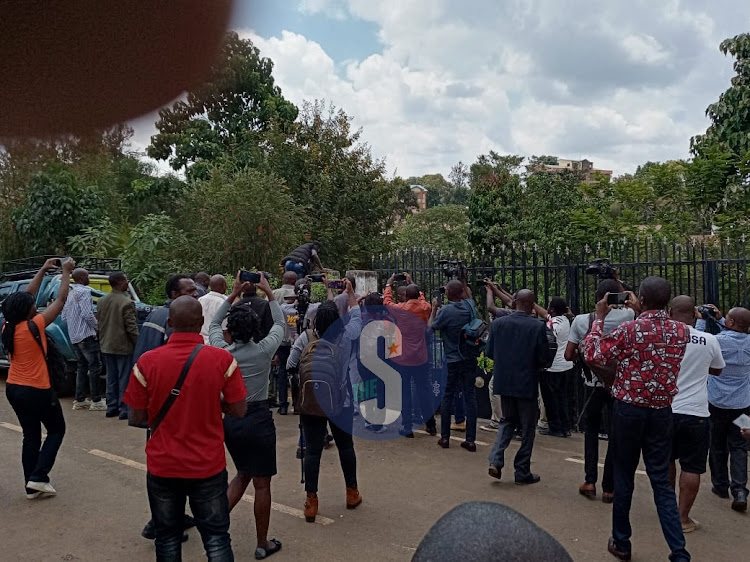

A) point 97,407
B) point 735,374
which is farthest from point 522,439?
point 97,407

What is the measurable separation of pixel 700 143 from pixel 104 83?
1451 cm

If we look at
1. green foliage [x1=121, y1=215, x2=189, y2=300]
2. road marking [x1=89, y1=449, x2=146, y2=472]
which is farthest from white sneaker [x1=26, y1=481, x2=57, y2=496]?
green foliage [x1=121, y1=215, x2=189, y2=300]

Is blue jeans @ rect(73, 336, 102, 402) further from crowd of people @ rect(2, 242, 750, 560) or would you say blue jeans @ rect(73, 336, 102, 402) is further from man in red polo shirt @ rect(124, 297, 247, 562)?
man in red polo shirt @ rect(124, 297, 247, 562)

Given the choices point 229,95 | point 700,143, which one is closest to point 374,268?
point 700,143

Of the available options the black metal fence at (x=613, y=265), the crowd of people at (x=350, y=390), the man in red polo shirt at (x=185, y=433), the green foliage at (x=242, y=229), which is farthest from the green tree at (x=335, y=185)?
the man in red polo shirt at (x=185, y=433)

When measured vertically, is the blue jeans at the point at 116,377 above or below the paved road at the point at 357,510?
above

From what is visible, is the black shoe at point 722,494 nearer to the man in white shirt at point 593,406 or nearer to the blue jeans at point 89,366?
the man in white shirt at point 593,406

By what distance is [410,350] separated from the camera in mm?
7406

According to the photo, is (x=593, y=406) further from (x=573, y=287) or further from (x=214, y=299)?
(x=214, y=299)

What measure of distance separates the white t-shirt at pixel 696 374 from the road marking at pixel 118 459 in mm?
4626

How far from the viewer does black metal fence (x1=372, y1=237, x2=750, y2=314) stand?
712 centimetres

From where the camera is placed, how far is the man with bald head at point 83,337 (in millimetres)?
7914

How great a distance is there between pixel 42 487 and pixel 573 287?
5.99m

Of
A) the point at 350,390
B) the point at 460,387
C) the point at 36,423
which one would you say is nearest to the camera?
the point at 36,423
